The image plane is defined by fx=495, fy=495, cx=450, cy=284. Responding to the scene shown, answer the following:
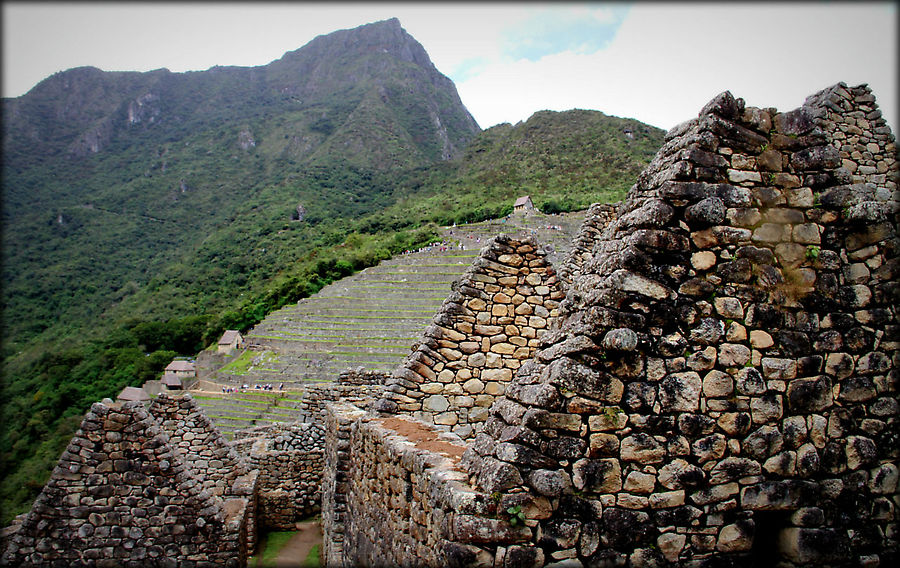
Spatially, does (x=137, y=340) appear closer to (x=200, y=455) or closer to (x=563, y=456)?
(x=200, y=455)

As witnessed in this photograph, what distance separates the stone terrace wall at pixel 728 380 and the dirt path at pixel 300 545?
23.9ft

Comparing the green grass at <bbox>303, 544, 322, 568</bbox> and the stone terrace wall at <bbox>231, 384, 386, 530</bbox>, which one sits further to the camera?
the stone terrace wall at <bbox>231, 384, 386, 530</bbox>

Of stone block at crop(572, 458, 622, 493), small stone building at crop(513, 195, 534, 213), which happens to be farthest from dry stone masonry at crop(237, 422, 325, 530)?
small stone building at crop(513, 195, 534, 213)

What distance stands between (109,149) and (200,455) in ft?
644

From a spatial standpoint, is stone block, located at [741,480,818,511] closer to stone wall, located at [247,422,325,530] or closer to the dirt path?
the dirt path

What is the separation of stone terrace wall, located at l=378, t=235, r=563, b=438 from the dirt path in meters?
5.23

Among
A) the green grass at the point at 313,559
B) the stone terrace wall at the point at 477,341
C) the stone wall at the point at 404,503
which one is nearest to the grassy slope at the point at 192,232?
the green grass at the point at 313,559

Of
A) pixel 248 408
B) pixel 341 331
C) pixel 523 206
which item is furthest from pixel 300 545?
pixel 523 206

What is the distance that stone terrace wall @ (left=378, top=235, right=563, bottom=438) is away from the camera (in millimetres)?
4621

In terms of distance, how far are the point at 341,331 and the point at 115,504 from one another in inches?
1294

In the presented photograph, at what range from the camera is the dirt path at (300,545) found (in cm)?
816

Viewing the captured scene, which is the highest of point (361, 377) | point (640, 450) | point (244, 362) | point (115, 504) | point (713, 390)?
point (713, 390)

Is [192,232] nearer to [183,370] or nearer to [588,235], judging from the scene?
[183,370]

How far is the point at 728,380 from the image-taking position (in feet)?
7.52
